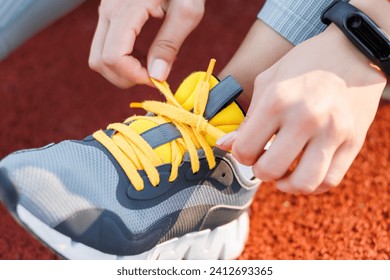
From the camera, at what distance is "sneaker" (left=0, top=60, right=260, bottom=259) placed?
0.72m

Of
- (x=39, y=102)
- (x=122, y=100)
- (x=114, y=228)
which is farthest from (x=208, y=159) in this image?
(x=39, y=102)

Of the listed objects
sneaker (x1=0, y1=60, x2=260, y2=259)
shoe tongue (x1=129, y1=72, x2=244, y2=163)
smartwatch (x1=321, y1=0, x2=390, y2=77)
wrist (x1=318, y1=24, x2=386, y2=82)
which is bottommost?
sneaker (x1=0, y1=60, x2=260, y2=259)

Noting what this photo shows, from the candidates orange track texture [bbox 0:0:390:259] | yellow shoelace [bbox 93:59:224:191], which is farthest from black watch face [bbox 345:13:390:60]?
orange track texture [bbox 0:0:390:259]

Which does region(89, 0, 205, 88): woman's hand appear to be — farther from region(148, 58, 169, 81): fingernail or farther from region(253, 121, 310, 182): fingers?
region(253, 121, 310, 182): fingers

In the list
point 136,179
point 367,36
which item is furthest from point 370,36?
point 136,179

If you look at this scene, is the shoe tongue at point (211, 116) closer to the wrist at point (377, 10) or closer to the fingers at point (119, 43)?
the fingers at point (119, 43)

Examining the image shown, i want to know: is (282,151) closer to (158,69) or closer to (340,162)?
(340,162)

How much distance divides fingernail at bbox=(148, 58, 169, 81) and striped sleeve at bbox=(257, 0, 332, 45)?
172 mm

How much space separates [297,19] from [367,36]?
168mm

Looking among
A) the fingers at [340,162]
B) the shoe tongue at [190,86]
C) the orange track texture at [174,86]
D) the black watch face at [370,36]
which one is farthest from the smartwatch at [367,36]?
the orange track texture at [174,86]

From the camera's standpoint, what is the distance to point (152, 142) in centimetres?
79

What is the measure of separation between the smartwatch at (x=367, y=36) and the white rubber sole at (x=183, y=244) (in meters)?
0.41
